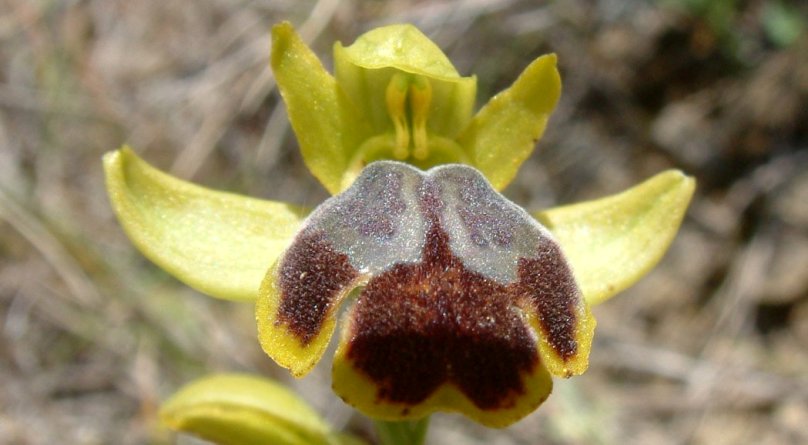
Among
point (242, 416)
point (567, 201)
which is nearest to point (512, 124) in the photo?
point (242, 416)

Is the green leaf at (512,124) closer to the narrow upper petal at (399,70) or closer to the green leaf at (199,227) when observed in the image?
the narrow upper petal at (399,70)

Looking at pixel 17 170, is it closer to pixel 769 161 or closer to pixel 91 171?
pixel 91 171

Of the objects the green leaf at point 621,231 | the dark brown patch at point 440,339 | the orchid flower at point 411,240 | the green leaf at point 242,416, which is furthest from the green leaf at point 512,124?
the green leaf at point 242,416

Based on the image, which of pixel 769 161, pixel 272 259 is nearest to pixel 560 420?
pixel 769 161

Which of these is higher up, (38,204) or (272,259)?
(272,259)

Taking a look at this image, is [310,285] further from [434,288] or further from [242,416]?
[242,416]

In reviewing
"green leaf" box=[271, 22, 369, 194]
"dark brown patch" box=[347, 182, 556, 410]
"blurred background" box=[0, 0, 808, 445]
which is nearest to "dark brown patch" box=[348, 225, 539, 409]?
"dark brown patch" box=[347, 182, 556, 410]

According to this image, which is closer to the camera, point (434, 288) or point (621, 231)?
point (434, 288)
